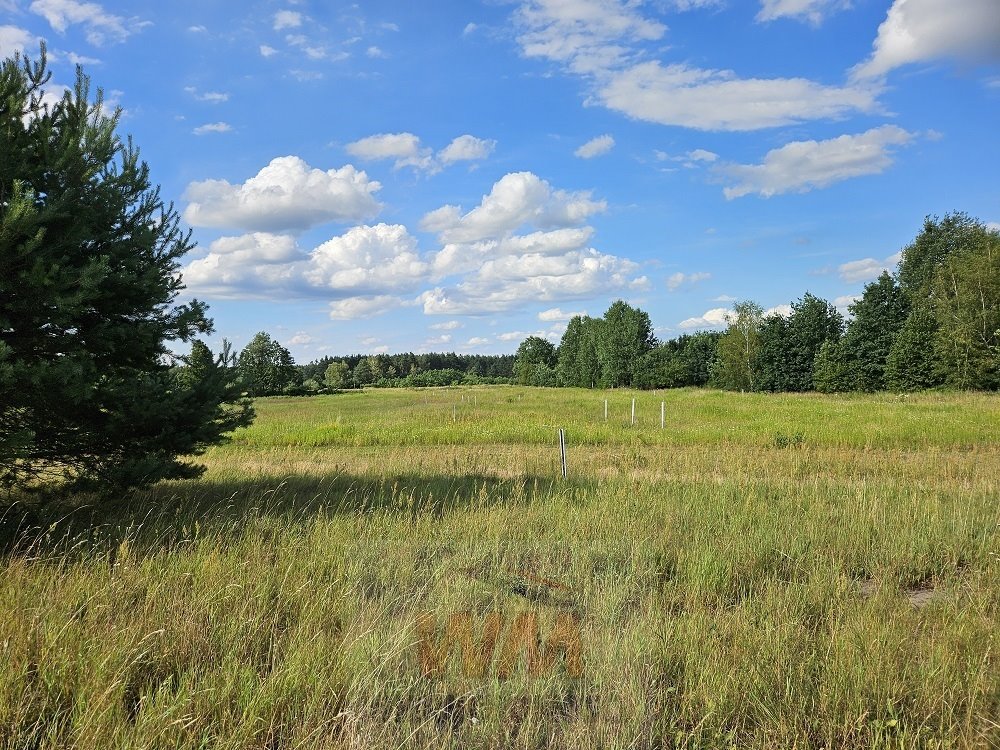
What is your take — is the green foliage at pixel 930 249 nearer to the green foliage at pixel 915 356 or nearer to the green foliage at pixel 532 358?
the green foliage at pixel 915 356

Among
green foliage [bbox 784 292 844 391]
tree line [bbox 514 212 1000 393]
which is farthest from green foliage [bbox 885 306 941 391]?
green foliage [bbox 784 292 844 391]

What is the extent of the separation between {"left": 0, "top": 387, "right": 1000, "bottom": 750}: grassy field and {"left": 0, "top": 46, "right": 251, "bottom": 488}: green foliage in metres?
0.92

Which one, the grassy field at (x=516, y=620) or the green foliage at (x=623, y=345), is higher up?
the green foliage at (x=623, y=345)

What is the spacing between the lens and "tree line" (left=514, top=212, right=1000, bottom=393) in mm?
46656

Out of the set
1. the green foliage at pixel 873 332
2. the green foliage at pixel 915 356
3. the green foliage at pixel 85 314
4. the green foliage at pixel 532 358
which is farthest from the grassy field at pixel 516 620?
the green foliage at pixel 532 358

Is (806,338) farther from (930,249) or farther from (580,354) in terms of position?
(580,354)

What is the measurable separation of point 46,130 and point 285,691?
20.6 feet

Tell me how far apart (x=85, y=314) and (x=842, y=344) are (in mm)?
65622

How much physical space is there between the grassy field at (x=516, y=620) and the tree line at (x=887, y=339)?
163 ft

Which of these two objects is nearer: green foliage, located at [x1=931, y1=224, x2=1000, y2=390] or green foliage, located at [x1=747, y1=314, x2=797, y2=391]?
green foliage, located at [x1=931, y1=224, x2=1000, y2=390]

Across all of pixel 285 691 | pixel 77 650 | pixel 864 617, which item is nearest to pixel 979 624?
pixel 864 617

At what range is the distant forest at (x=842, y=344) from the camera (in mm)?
46719

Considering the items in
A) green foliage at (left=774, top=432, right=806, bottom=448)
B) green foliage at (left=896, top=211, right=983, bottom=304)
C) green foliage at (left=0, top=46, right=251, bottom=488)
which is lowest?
green foliage at (left=774, top=432, right=806, bottom=448)

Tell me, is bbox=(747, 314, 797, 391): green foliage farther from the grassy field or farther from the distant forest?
the grassy field
